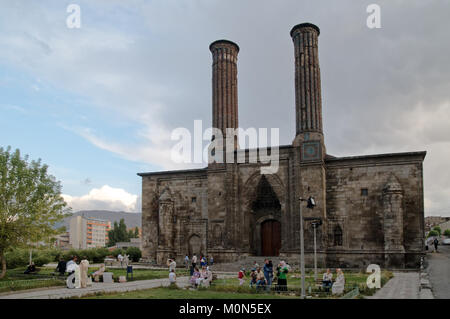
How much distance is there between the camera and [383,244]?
102ft

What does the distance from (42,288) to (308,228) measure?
19055mm

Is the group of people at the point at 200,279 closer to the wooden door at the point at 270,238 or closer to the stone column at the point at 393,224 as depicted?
the stone column at the point at 393,224

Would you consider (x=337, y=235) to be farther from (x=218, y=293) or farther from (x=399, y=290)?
(x=218, y=293)

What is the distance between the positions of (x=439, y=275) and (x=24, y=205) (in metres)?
22.6

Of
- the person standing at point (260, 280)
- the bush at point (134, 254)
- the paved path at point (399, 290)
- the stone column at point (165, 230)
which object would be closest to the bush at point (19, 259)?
the bush at point (134, 254)

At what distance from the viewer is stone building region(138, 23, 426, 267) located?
30844 mm

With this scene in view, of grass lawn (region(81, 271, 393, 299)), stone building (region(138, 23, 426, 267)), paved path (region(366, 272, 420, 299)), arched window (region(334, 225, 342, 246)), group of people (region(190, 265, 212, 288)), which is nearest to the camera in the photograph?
grass lawn (region(81, 271, 393, 299))

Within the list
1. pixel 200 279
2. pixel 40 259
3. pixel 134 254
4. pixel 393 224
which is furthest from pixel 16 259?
pixel 393 224

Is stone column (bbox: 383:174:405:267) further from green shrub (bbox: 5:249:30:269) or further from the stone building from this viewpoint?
green shrub (bbox: 5:249:30:269)

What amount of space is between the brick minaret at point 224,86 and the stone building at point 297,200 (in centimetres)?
9

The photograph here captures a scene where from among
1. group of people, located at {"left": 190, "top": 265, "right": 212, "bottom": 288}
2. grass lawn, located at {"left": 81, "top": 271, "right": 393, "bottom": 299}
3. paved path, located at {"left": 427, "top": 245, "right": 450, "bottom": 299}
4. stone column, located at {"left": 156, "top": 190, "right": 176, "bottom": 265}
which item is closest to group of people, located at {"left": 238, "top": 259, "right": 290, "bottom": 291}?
grass lawn, located at {"left": 81, "top": 271, "right": 393, "bottom": 299}

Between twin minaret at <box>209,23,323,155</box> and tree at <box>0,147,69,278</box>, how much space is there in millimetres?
16628

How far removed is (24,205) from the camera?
23.2 meters
